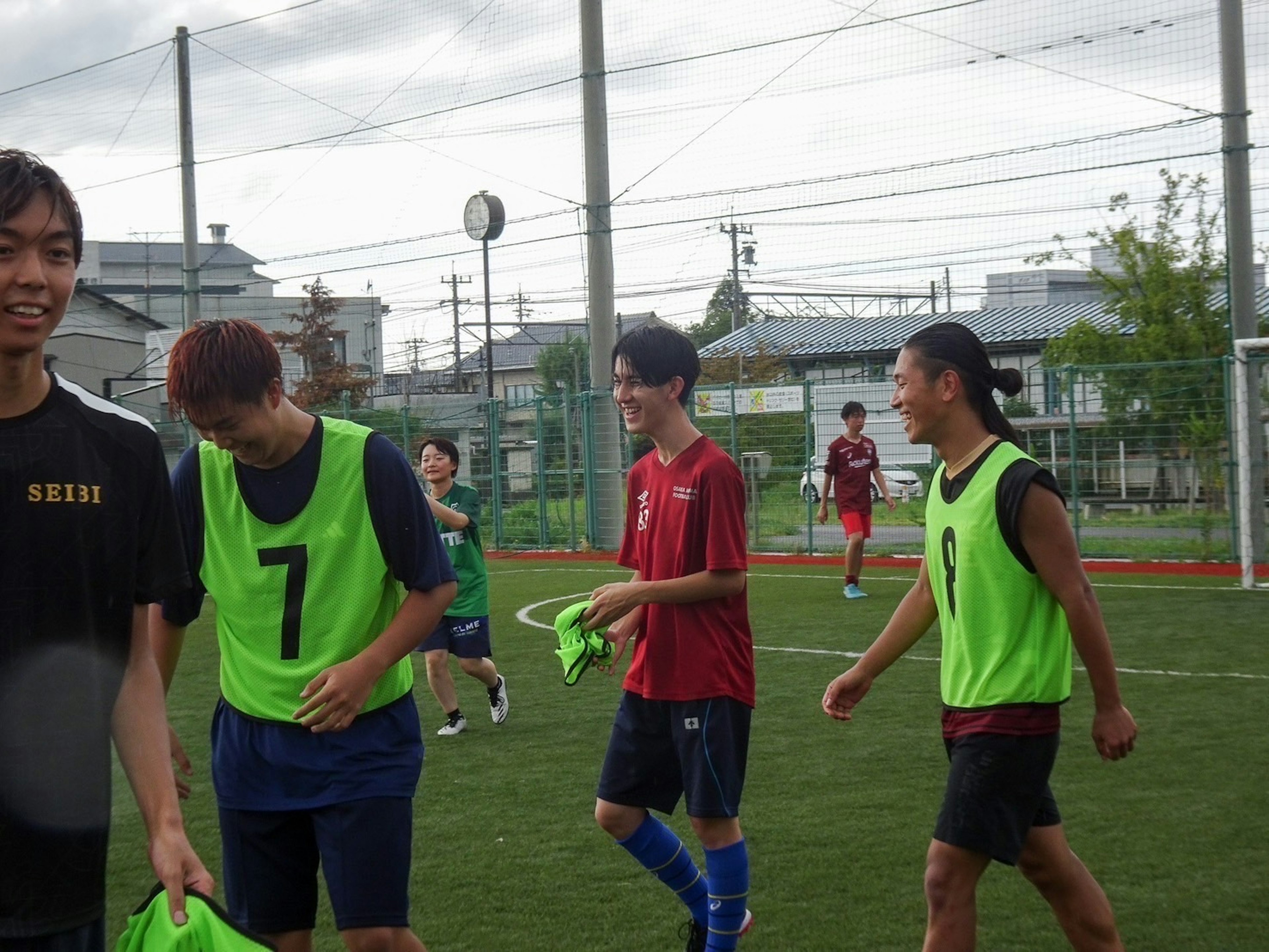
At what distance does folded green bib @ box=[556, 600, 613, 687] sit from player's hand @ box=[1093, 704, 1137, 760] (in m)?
1.50

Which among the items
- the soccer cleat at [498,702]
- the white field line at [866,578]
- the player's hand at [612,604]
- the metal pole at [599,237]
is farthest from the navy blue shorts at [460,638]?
the metal pole at [599,237]

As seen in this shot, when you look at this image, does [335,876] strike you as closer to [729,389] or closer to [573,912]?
[573,912]

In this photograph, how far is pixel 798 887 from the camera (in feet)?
17.1

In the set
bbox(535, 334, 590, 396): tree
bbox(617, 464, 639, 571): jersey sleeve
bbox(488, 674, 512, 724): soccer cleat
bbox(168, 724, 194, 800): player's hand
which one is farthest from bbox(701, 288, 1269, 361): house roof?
bbox(168, 724, 194, 800): player's hand

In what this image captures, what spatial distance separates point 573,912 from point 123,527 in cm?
319

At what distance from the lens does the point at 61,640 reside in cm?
216

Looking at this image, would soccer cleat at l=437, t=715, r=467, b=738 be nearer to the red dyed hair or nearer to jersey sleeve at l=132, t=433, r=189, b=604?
the red dyed hair

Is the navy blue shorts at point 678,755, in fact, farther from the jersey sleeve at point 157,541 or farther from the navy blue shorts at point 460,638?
the navy blue shorts at point 460,638

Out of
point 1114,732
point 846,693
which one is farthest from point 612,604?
point 1114,732

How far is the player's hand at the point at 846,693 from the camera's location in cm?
413

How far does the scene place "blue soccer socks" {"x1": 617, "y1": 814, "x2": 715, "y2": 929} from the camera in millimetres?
4441

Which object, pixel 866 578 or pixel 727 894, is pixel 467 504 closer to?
pixel 727 894

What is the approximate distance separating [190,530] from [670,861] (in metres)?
2.02

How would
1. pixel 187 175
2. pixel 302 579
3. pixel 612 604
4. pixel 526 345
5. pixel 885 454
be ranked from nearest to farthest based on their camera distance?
pixel 302 579 < pixel 612 604 < pixel 885 454 < pixel 187 175 < pixel 526 345
